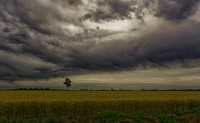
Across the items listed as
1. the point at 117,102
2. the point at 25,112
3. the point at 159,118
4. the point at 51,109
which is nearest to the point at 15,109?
the point at 25,112

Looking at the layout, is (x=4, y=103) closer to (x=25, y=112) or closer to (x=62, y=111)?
(x=25, y=112)

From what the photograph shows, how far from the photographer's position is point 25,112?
3300cm

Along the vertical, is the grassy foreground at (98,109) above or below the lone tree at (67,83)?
below

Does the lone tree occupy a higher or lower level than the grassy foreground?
higher

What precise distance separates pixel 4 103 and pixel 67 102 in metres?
6.20

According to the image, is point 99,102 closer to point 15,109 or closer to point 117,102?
point 117,102

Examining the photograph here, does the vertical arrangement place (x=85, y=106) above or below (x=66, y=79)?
below

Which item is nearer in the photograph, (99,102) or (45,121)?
(45,121)

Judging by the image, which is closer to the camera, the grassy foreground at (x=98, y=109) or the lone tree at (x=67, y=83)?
the grassy foreground at (x=98, y=109)

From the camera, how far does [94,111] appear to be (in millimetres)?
35219

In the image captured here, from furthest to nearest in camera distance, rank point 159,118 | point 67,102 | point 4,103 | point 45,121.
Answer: point 67,102 < point 4,103 < point 159,118 < point 45,121

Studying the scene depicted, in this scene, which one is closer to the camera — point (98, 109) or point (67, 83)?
point (98, 109)

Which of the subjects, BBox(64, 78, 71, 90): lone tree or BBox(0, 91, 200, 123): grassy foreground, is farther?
BBox(64, 78, 71, 90): lone tree

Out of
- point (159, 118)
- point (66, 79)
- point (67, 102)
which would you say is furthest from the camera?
point (66, 79)
